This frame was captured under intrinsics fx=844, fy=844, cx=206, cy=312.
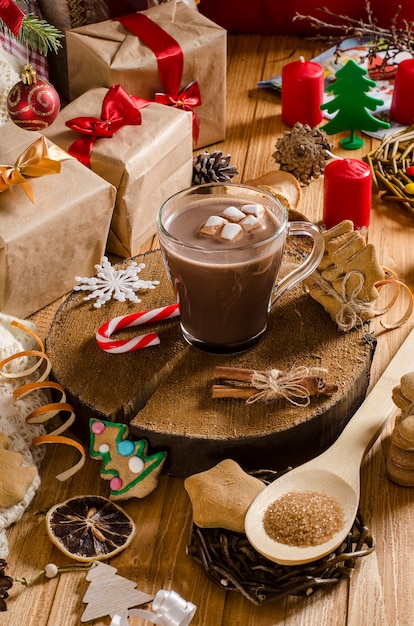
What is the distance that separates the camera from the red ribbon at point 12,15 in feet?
4.91

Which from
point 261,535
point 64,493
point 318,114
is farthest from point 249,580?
point 318,114

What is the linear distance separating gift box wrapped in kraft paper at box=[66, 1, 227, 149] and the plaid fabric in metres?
0.13

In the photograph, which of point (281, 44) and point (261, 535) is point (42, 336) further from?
point (281, 44)

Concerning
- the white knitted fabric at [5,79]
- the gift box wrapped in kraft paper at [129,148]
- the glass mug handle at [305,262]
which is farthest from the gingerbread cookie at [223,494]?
the white knitted fabric at [5,79]

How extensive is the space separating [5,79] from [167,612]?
4.14ft

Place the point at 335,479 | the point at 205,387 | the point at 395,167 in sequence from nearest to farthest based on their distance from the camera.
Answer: the point at 335,479 → the point at 205,387 → the point at 395,167

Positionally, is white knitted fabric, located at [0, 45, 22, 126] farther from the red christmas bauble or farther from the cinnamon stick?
the cinnamon stick

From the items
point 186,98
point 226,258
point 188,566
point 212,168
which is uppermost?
point 226,258

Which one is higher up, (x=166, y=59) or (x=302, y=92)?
(x=166, y=59)

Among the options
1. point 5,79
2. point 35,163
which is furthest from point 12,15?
point 5,79

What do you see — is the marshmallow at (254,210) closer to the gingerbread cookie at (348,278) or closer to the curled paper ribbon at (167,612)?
the gingerbread cookie at (348,278)

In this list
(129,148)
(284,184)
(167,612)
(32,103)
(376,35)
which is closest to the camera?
(167,612)

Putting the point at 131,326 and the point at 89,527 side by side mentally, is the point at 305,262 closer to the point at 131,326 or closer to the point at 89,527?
the point at 131,326

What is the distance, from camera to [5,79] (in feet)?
6.26
